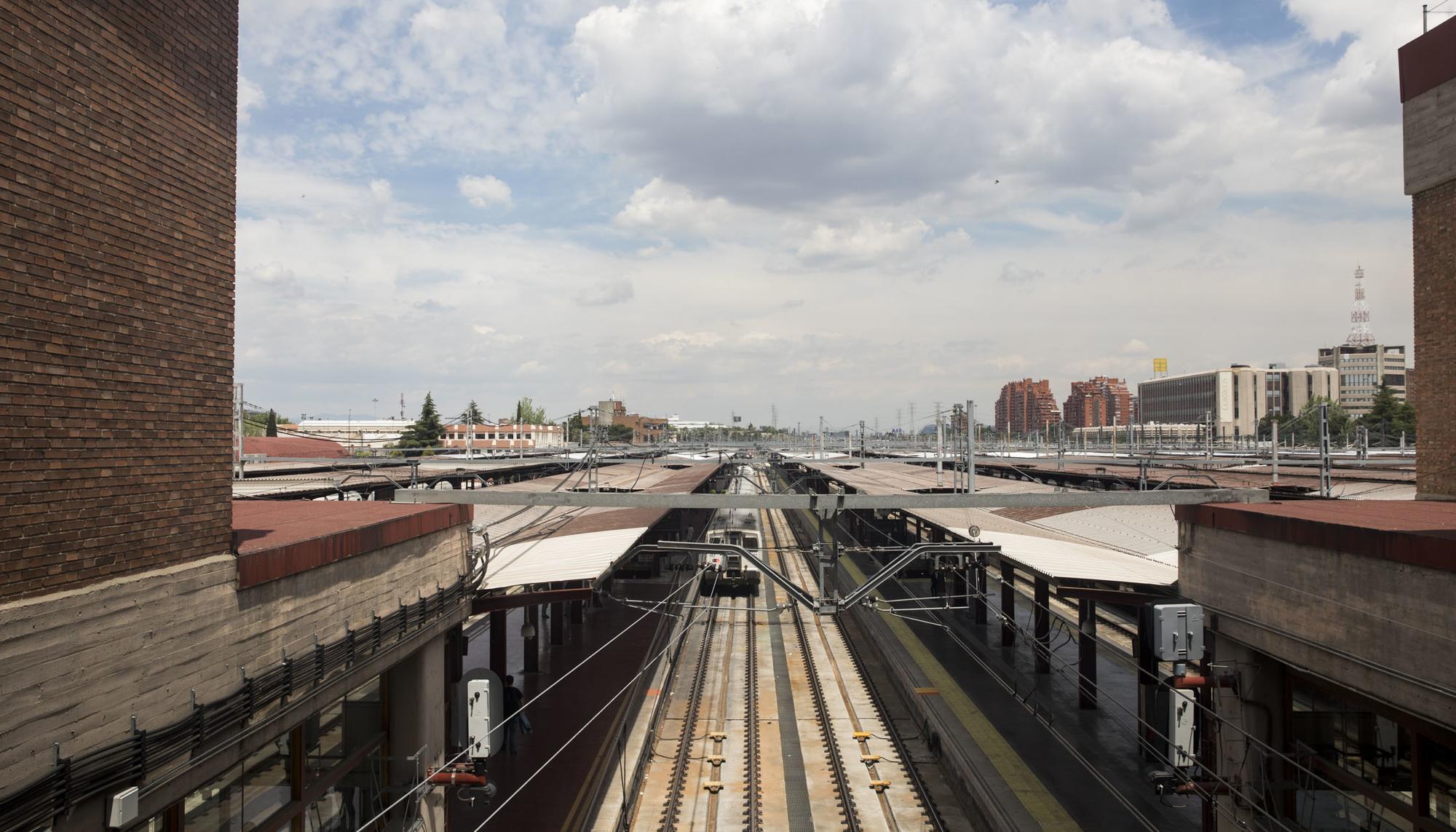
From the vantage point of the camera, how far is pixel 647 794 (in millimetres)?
15398

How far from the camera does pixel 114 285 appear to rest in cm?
695

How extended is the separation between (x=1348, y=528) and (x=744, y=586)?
26401mm

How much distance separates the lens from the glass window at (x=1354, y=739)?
358 inches

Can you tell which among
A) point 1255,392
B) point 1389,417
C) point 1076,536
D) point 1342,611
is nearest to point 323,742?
point 1342,611

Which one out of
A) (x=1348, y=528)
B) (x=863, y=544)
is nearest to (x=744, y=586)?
(x=863, y=544)

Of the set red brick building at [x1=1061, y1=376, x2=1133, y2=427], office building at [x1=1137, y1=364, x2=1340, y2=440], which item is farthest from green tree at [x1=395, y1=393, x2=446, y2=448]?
red brick building at [x1=1061, y1=376, x2=1133, y2=427]

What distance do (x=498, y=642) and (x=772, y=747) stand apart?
6697 millimetres

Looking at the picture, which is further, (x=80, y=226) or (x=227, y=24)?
(x=227, y=24)

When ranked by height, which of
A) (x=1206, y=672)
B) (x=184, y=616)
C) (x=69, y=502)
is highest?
(x=69, y=502)

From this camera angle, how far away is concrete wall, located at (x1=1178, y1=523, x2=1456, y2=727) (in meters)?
8.05

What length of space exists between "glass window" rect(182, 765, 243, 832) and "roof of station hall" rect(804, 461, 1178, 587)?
29.3 ft

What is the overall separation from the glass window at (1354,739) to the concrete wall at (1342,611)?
2.19ft

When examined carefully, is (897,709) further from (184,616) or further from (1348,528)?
(184,616)

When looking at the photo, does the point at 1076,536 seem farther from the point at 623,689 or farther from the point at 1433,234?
the point at 623,689
